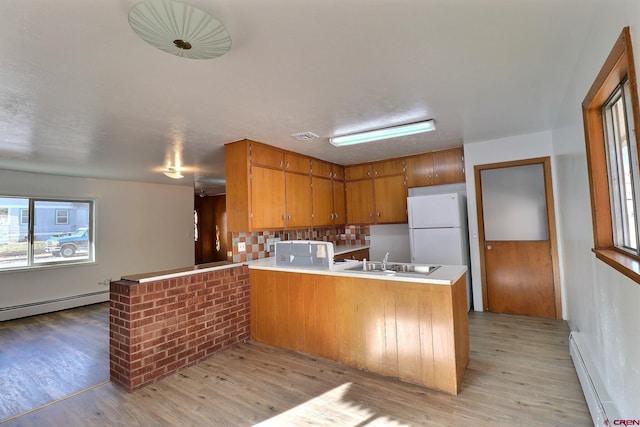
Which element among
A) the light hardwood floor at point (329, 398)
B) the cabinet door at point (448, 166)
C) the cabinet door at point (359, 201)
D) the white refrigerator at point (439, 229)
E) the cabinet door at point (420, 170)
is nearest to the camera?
the light hardwood floor at point (329, 398)

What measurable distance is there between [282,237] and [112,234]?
3.73 metres

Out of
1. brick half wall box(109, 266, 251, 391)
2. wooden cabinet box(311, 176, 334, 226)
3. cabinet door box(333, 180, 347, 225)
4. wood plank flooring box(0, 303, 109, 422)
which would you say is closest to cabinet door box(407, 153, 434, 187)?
cabinet door box(333, 180, 347, 225)

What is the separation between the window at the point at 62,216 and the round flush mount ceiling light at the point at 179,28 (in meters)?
5.36

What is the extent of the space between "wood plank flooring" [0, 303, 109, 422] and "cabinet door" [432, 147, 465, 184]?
4.52 m

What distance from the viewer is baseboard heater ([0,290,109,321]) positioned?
4.56m

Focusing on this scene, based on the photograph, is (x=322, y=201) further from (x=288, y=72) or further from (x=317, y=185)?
(x=288, y=72)

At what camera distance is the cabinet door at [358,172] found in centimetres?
497

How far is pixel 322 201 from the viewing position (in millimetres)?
4672

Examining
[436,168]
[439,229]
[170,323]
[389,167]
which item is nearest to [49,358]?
[170,323]

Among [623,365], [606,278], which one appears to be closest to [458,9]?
[606,278]

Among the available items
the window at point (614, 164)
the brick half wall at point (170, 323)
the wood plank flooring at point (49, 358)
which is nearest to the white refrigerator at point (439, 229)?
the window at point (614, 164)

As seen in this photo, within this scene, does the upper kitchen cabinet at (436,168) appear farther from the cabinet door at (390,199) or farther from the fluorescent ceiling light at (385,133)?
the fluorescent ceiling light at (385,133)

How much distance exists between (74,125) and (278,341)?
9.55 feet

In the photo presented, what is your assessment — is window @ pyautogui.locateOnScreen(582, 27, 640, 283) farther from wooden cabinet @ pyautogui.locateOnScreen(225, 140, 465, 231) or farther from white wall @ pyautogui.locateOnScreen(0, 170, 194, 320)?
white wall @ pyautogui.locateOnScreen(0, 170, 194, 320)
